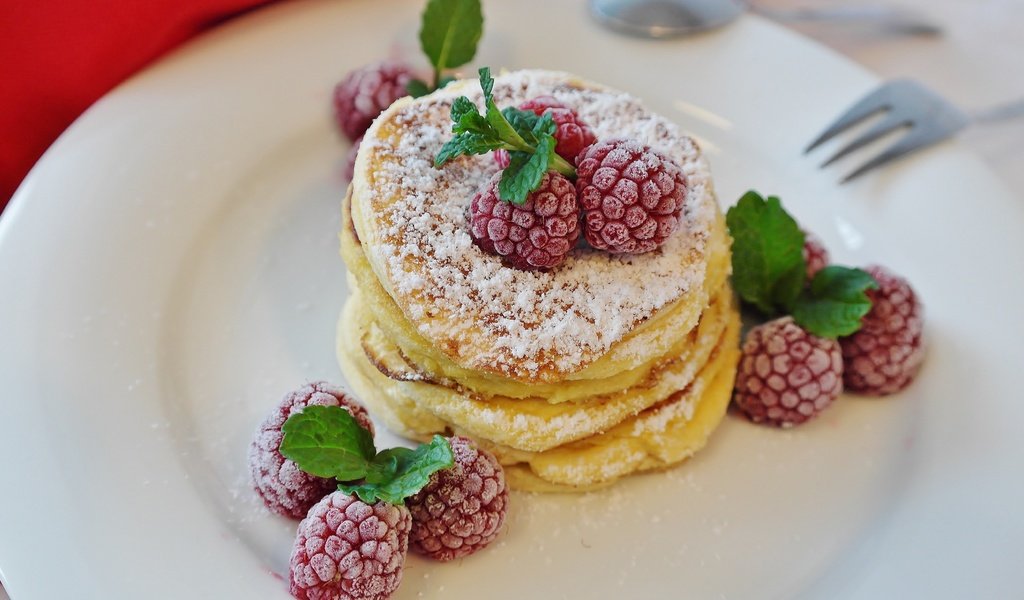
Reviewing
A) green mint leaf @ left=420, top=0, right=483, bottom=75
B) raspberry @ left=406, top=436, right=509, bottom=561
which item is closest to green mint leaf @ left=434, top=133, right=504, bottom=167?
raspberry @ left=406, top=436, right=509, bottom=561

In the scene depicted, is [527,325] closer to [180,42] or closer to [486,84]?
[486,84]

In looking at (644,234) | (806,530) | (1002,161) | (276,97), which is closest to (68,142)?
(276,97)

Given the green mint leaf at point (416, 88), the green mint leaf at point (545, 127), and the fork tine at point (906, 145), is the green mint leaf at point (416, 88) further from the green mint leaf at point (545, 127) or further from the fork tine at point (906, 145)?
the fork tine at point (906, 145)

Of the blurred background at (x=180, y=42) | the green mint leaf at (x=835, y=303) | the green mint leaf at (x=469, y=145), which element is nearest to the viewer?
the green mint leaf at (x=469, y=145)

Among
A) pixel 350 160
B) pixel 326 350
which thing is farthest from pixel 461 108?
pixel 350 160

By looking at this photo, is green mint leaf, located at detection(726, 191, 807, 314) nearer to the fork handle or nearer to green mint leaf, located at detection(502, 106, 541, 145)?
green mint leaf, located at detection(502, 106, 541, 145)

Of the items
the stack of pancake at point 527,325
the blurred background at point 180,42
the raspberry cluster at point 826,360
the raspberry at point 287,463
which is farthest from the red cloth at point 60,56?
the raspberry cluster at point 826,360
